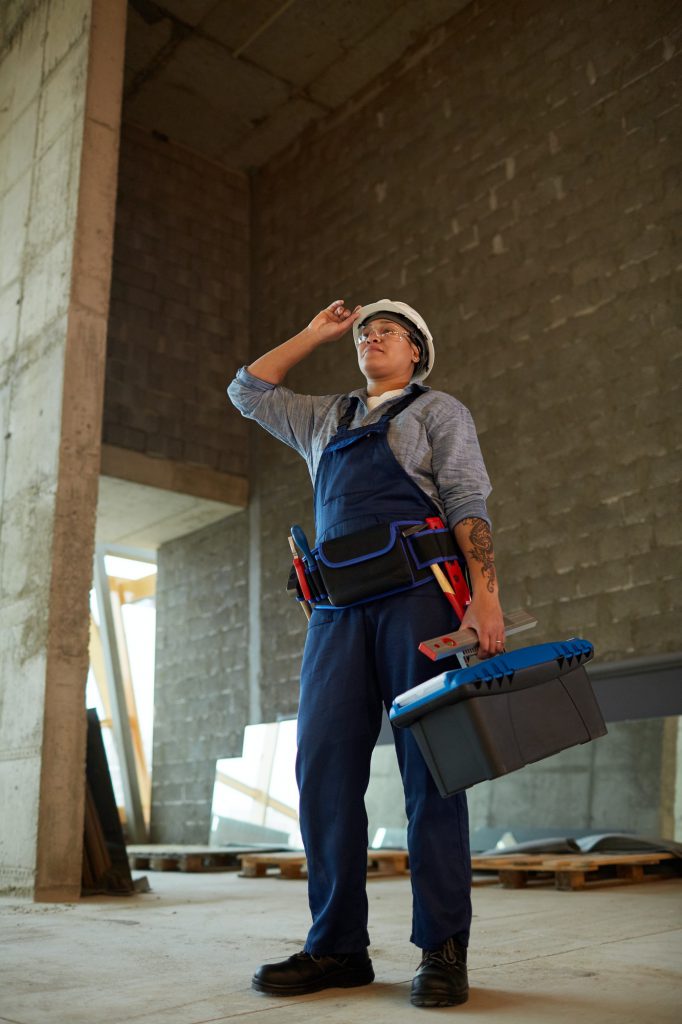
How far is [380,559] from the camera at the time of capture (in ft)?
7.69

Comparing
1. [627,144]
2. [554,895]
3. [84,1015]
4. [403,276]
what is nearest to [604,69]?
[627,144]

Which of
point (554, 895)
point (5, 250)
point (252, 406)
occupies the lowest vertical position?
point (554, 895)

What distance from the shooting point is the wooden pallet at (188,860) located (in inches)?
274

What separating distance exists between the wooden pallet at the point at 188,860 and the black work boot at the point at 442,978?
16.6 feet

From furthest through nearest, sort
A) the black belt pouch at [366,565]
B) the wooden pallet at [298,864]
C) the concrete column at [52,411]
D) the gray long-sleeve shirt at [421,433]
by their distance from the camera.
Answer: the wooden pallet at [298,864] < the concrete column at [52,411] < the gray long-sleeve shirt at [421,433] < the black belt pouch at [366,565]

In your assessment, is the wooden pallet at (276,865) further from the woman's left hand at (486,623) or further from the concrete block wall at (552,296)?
the woman's left hand at (486,623)

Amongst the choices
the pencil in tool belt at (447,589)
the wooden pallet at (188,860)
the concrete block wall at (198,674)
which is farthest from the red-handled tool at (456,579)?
the concrete block wall at (198,674)

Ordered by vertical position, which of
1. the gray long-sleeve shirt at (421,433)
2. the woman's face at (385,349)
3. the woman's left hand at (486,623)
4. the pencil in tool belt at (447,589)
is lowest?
the woman's left hand at (486,623)

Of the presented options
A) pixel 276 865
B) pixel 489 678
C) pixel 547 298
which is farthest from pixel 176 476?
pixel 489 678

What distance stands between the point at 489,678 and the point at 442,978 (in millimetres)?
673

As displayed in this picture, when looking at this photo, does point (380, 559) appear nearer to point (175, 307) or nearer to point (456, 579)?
point (456, 579)

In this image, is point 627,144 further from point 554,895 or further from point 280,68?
point 554,895

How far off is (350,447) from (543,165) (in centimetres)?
642

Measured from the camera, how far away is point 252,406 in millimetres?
2756
